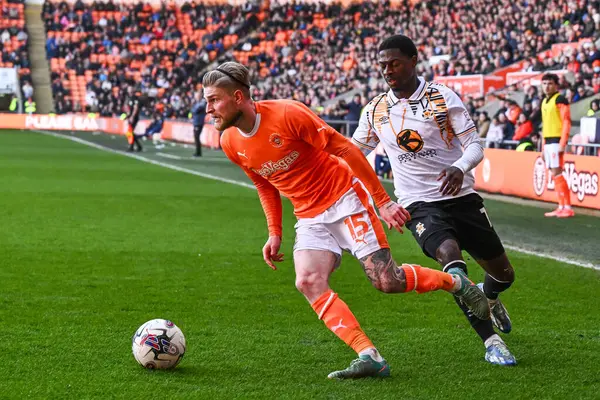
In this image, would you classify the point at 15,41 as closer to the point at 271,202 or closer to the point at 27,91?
the point at 27,91

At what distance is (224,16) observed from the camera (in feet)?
192

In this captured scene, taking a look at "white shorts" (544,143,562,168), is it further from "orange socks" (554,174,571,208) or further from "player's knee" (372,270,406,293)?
"player's knee" (372,270,406,293)

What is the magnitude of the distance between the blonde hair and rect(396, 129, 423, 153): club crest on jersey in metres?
1.33

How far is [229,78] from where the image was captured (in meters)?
5.63

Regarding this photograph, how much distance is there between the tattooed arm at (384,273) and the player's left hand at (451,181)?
0.61 meters

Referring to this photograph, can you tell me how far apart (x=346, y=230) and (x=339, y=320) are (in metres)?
0.53

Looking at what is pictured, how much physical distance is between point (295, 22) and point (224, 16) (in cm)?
548

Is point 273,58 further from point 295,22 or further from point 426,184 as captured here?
point 426,184

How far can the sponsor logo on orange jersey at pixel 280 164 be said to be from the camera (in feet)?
18.9

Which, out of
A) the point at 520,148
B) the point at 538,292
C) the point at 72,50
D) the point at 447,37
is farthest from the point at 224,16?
the point at 538,292

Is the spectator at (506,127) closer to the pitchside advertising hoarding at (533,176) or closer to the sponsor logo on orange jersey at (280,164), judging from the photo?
the pitchside advertising hoarding at (533,176)

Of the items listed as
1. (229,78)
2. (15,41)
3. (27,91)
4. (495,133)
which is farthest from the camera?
(15,41)

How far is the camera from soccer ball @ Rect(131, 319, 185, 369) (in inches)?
235

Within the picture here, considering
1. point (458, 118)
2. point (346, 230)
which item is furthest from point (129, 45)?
point (346, 230)
